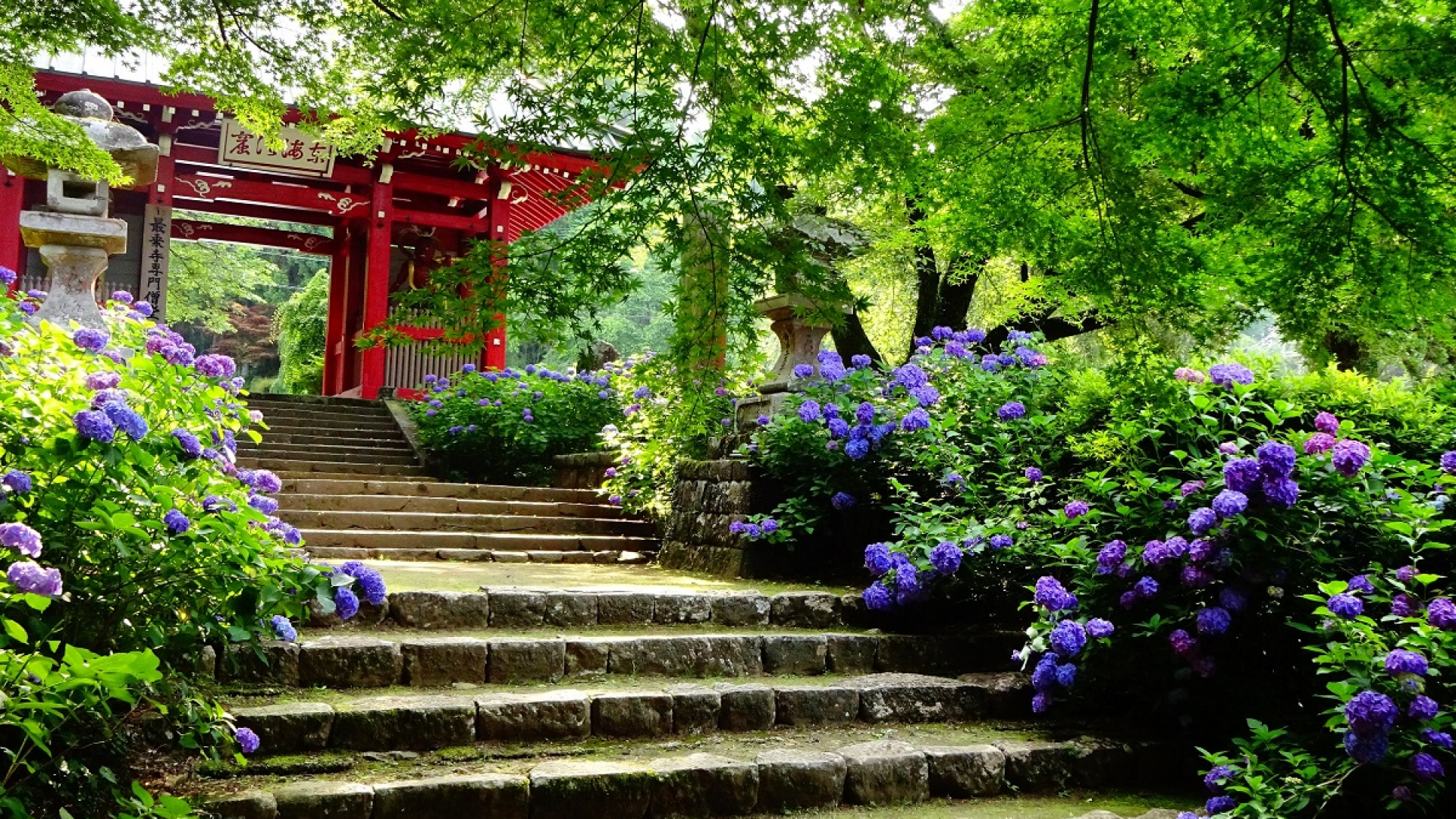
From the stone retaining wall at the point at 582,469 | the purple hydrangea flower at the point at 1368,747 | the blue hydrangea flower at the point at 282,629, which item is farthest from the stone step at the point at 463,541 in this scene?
the purple hydrangea flower at the point at 1368,747

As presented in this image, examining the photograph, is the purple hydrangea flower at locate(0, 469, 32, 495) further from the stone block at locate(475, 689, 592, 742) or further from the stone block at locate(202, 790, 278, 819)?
the stone block at locate(475, 689, 592, 742)

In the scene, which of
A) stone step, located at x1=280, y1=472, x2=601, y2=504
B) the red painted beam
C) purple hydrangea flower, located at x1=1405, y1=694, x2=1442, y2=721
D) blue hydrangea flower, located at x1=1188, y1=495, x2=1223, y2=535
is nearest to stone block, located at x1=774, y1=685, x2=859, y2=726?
blue hydrangea flower, located at x1=1188, y1=495, x2=1223, y2=535

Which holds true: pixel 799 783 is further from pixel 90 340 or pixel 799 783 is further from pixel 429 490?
pixel 429 490

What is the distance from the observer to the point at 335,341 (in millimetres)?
16656

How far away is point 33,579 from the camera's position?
222cm

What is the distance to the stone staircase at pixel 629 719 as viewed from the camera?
3.01m

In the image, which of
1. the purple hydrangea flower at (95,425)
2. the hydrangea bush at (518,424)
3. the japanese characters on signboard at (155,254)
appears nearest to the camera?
the purple hydrangea flower at (95,425)

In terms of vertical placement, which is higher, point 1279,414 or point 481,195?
point 481,195

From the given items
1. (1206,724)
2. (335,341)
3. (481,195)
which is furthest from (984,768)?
(335,341)

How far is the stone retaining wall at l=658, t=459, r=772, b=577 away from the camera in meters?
5.96

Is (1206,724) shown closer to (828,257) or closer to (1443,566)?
(1443,566)

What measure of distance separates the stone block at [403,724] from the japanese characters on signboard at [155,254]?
1157cm

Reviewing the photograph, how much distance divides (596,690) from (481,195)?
479 inches

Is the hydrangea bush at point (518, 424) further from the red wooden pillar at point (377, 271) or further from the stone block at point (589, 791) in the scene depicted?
the stone block at point (589, 791)
